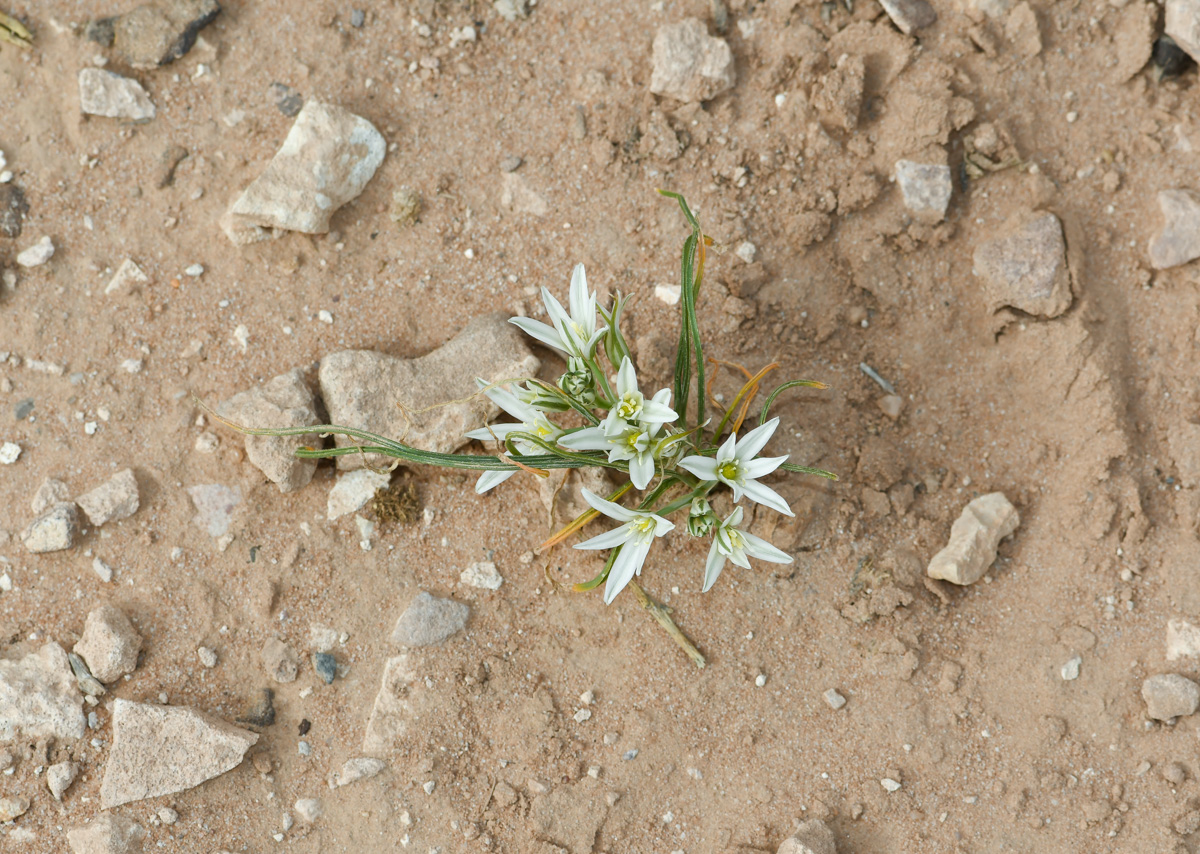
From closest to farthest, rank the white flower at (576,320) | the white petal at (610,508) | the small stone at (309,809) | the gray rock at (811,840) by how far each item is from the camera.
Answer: the white petal at (610,508), the white flower at (576,320), the gray rock at (811,840), the small stone at (309,809)

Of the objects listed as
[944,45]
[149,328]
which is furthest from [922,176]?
[149,328]

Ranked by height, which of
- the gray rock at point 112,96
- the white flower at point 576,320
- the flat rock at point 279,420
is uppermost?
the gray rock at point 112,96

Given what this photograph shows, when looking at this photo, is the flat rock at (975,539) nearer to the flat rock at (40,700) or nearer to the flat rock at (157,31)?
the flat rock at (40,700)

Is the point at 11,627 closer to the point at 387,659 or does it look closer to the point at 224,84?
the point at 387,659

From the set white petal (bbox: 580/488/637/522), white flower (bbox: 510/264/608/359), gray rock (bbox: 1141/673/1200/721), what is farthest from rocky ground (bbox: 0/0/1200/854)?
white petal (bbox: 580/488/637/522)

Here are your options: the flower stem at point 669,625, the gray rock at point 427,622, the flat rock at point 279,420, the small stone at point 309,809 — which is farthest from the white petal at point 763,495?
the small stone at point 309,809

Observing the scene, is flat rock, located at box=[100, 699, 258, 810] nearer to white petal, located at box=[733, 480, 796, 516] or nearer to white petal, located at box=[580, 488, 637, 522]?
white petal, located at box=[580, 488, 637, 522]

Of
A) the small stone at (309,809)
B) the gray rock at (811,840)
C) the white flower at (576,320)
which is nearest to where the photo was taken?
the white flower at (576,320)
